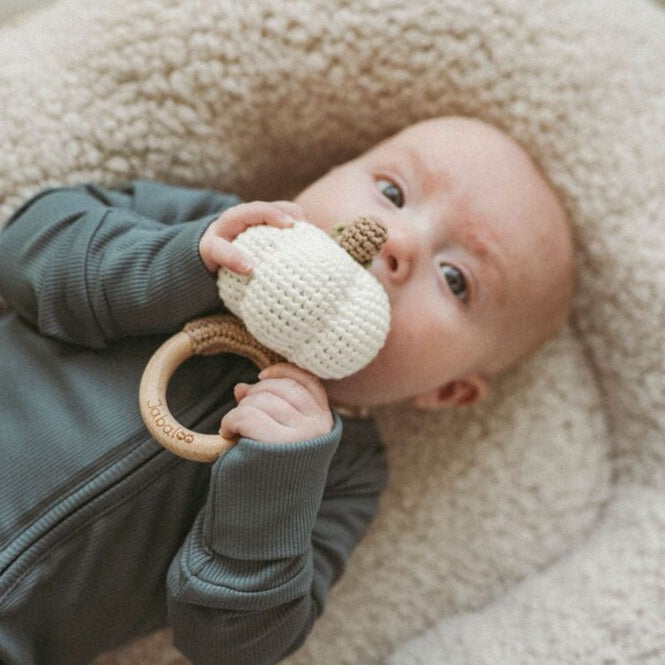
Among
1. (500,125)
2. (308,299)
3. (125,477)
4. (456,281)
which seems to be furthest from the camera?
(500,125)

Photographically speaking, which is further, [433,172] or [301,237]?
[433,172]

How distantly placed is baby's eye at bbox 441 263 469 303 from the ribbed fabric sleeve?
10.7 inches

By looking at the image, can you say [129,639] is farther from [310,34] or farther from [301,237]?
[310,34]

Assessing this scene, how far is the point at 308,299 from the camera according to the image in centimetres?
75

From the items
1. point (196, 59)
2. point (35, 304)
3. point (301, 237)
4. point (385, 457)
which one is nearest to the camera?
point (301, 237)

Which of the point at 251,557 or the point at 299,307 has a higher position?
the point at 299,307

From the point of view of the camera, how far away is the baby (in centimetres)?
80

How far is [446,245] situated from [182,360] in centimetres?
33

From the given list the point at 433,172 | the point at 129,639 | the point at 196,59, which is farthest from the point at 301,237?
the point at 129,639

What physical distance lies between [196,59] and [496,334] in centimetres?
50

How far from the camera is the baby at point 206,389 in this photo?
80cm

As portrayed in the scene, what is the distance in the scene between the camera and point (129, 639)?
0.98 meters

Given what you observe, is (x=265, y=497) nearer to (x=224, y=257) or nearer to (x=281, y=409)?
(x=281, y=409)

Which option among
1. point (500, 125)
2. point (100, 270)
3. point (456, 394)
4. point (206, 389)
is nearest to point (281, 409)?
point (206, 389)
